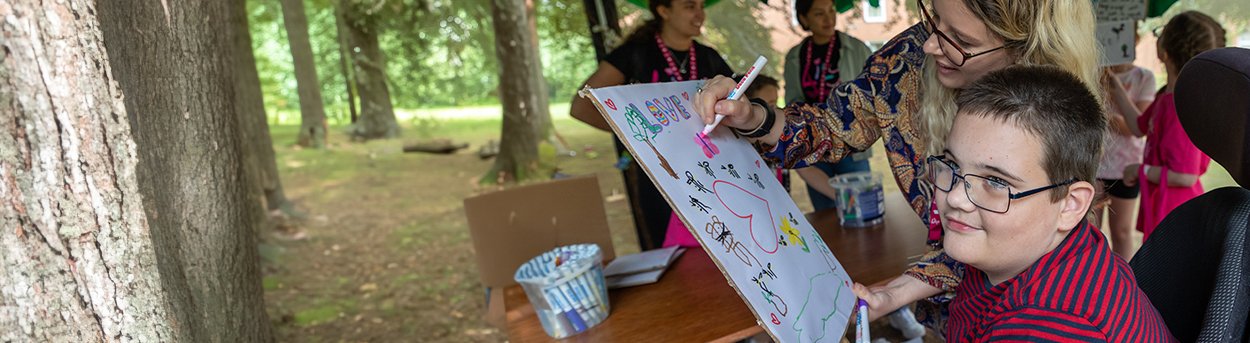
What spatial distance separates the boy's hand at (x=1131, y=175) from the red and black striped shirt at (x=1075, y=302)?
290 cm

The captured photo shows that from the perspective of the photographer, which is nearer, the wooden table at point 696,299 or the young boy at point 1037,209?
the young boy at point 1037,209

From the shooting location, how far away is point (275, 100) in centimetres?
1977

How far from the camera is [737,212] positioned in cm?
146

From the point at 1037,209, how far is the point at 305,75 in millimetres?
11849

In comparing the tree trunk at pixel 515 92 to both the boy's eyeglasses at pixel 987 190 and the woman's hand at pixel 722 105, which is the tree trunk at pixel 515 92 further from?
the boy's eyeglasses at pixel 987 190

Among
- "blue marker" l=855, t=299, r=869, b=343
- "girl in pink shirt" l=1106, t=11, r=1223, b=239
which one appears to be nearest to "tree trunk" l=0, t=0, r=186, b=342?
"blue marker" l=855, t=299, r=869, b=343

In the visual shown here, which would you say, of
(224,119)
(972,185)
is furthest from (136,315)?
(972,185)

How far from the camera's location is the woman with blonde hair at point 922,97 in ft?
4.77

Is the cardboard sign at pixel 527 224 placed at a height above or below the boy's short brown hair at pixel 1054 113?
below

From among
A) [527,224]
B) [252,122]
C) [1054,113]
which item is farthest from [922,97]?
[252,122]

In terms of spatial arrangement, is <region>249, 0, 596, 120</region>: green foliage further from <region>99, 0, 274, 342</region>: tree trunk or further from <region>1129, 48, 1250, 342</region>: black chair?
<region>1129, 48, 1250, 342</region>: black chair

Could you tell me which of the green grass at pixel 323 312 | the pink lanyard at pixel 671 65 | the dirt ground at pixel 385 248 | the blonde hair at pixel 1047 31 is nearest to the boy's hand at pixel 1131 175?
the dirt ground at pixel 385 248

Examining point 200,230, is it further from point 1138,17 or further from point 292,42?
point 292,42

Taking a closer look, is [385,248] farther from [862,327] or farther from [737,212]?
[862,327]
